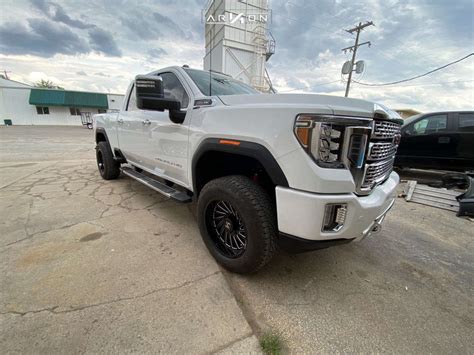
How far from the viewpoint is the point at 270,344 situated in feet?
4.63

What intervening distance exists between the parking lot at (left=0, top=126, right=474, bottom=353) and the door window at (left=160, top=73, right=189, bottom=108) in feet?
5.21

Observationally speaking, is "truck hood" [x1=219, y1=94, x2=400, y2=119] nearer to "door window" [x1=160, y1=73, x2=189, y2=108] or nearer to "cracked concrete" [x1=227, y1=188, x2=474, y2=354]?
"door window" [x1=160, y1=73, x2=189, y2=108]

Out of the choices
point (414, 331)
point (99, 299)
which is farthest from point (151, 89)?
point (414, 331)

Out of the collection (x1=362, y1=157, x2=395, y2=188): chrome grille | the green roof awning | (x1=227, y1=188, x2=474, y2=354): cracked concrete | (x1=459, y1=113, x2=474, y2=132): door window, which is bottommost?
(x1=227, y1=188, x2=474, y2=354): cracked concrete

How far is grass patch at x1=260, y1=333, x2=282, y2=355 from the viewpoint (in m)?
1.38

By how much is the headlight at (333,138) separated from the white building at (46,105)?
34.6 m

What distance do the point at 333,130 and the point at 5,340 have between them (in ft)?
7.95

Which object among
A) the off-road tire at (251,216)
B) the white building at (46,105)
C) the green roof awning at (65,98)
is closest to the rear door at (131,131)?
the off-road tire at (251,216)

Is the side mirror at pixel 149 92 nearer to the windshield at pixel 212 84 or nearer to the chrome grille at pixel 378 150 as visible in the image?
the windshield at pixel 212 84

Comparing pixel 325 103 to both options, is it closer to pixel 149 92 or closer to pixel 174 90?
pixel 149 92

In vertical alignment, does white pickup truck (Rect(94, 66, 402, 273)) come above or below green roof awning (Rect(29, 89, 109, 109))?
below

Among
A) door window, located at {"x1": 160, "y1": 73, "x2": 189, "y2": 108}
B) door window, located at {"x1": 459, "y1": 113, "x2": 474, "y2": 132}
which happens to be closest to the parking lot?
door window, located at {"x1": 160, "y1": 73, "x2": 189, "y2": 108}

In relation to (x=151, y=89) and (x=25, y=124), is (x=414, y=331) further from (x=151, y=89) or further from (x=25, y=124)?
(x=25, y=124)

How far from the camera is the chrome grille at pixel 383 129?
1.61 meters
